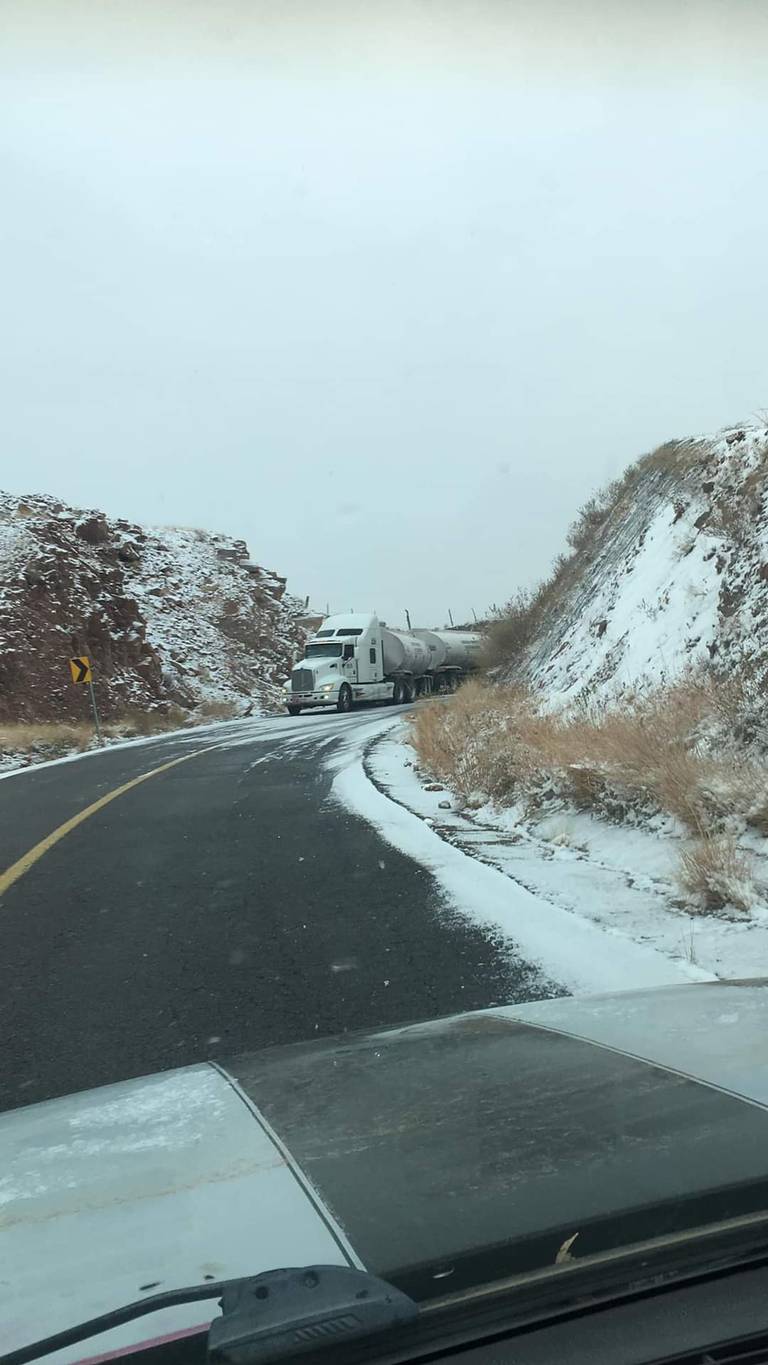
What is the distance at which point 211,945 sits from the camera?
6215mm

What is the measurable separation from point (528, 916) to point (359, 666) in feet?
Result: 102

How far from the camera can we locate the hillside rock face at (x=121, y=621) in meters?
37.2

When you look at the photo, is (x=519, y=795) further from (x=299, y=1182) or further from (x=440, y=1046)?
(x=299, y=1182)

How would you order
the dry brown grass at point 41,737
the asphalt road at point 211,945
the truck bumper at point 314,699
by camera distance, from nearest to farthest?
the asphalt road at point 211,945 < the dry brown grass at point 41,737 < the truck bumper at point 314,699

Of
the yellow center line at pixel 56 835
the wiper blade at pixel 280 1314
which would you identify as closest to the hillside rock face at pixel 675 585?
the yellow center line at pixel 56 835

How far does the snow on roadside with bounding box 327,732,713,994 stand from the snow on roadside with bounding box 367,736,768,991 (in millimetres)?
12

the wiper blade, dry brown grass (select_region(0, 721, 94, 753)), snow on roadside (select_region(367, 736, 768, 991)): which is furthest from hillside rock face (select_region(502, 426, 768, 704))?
dry brown grass (select_region(0, 721, 94, 753))

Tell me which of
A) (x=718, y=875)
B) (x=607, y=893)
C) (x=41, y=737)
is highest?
(x=41, y=737)

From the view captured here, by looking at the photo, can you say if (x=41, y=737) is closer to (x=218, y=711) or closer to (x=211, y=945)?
(x=218, y=711)

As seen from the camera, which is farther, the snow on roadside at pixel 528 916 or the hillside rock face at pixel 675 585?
the hillside rock face at pixel 675 585

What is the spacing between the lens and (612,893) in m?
6.95

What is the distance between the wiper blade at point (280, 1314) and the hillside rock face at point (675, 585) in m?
9.41

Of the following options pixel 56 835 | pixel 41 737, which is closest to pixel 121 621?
pixel 41 737

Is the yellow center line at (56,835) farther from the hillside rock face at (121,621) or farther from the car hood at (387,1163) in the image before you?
the hillside rock face at (121,621)
